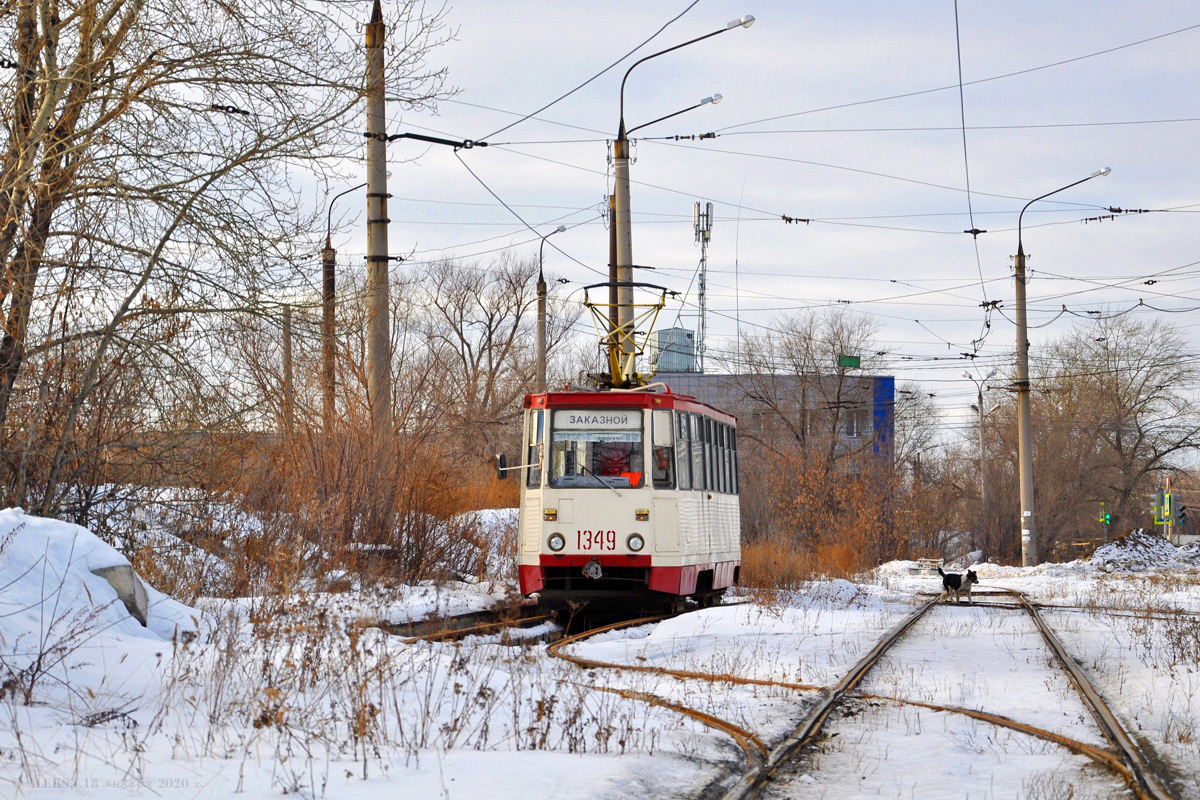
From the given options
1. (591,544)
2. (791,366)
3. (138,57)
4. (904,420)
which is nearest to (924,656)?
(591,544)

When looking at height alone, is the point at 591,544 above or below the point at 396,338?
below

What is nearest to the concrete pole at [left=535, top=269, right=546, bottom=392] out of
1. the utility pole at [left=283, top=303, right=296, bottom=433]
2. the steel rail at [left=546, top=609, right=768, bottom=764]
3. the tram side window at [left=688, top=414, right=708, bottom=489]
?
the tram side window at [left=688, top=414, right=708, bottom=489]

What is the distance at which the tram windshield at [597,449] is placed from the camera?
16188 millimetres

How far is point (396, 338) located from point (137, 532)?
6.97 meters

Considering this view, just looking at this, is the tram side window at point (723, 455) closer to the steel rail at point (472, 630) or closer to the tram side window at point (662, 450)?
the tram side window at point (662, 450)

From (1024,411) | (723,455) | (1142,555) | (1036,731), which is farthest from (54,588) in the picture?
(1142,555)

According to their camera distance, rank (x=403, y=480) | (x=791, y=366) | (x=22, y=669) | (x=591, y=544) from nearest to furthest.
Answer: (x=22, y=669)
(x=591, y=544)
(x=403, y=480)
(x=791, y=366)

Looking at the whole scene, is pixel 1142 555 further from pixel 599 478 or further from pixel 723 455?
pixel 599 478

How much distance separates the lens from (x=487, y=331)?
56.1m

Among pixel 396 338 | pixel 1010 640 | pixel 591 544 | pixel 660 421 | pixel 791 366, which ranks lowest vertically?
pixel 1010 640

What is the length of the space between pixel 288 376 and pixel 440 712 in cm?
668

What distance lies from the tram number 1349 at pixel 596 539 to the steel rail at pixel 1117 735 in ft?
18.6

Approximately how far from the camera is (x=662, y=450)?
53.2ft

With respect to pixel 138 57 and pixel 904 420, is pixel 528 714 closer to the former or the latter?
pixel 138 57
